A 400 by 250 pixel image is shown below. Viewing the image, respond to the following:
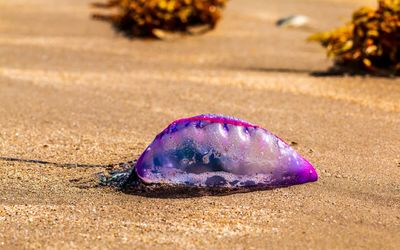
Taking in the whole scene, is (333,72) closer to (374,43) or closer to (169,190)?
(374,43)

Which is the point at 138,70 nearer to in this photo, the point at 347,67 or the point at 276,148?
the point at 347,67

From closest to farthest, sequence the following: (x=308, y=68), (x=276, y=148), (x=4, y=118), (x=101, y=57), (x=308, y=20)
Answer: (x=276, y=148) → (x=4, y=118) → (x=308, y=68) → (x=101, y=57) → (x=308, y=20)

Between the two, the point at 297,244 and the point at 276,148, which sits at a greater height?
the point at 276,148

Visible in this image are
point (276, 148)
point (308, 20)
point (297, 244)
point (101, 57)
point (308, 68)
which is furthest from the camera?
point (308, 20)

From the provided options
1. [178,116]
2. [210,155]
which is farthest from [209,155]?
[178,116]

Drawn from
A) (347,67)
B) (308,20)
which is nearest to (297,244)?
(347,67)

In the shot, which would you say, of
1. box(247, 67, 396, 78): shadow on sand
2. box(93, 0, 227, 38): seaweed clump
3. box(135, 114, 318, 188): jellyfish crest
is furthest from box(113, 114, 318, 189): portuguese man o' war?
box(93, 0, 227, 38): seaweed clump

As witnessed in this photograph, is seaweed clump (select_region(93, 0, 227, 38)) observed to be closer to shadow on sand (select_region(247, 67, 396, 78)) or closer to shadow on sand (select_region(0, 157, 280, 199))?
shadow on sand (select_region(247, 67, 396, 78))
